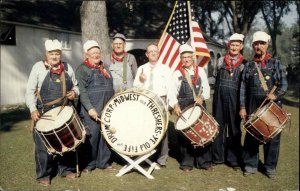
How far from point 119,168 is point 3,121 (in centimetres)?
620

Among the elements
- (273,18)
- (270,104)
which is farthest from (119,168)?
(273,18)

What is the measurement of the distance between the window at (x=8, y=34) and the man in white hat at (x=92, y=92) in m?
10.8

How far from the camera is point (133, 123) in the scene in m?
5.46

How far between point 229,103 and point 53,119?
2939 millimetres

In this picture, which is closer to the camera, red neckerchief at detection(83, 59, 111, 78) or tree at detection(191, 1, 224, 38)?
red neckerchief at detection(83, 59, 111, 78)

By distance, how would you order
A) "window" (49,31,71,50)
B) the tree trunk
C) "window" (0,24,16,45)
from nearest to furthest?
the tree trunk → "window" (0,24,16,45) → "window" (49,31,71,50)

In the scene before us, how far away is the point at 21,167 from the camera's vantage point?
634 centimetres

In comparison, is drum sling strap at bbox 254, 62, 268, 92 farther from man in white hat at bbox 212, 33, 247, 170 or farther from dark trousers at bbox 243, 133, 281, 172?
dark trousers at bbox 243, 133, 281, 172

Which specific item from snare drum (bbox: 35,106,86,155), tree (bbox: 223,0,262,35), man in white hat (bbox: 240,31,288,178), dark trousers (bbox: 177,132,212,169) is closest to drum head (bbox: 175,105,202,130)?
dark trousers (bbox: 177,132,212,169)

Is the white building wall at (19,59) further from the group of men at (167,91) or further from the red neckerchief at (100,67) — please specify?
the red neckerchief at (100,67)

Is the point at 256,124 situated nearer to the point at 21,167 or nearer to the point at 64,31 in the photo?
the point at 21,167

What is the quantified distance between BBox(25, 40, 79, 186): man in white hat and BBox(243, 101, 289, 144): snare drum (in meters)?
2.85

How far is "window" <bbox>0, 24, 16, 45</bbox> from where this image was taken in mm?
15086

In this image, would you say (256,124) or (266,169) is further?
(266,169)
